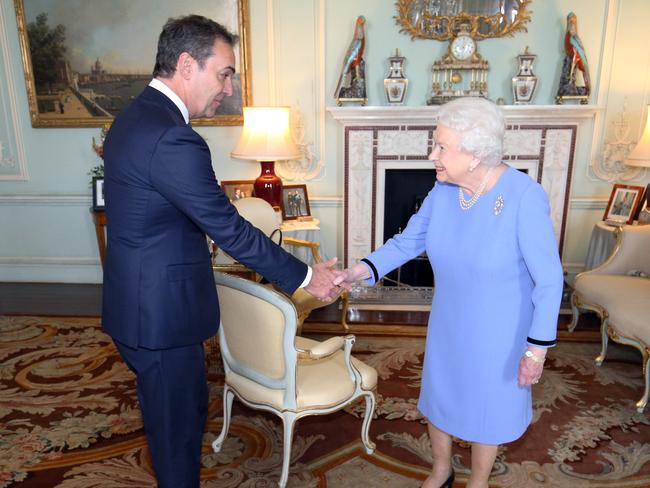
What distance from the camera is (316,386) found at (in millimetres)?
2160

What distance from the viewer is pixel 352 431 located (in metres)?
2.62

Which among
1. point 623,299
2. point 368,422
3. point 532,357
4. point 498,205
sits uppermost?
point 498,205

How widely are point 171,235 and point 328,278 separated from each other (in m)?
0.68

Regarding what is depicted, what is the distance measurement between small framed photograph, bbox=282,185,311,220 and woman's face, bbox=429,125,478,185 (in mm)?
2955

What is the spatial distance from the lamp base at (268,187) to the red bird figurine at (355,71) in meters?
0.87

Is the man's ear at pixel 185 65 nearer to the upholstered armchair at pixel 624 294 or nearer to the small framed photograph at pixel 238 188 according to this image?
the upholstered armchair at pixel 624 294

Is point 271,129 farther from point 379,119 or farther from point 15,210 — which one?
point 15,210

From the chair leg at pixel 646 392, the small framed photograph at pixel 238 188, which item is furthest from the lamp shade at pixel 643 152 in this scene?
the small framed photograph at pixel 238 188

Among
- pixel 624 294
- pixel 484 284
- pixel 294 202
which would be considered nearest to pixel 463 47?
pixel 294 202

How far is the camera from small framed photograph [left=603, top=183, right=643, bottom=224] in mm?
4188

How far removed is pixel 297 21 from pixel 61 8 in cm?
210

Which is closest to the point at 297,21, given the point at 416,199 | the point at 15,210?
the point at 416,199

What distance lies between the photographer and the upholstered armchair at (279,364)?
1.97 metres

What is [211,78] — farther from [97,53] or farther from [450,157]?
[97,53]
